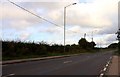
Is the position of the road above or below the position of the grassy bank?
below

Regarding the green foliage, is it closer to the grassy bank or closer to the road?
the grassy bank

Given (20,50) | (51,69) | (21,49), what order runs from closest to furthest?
1. (51,69)
2. (20,50)
3. (21,49)

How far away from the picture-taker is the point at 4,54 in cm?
4412

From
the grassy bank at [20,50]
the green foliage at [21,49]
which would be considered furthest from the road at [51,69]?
the green foliage at [21,49]

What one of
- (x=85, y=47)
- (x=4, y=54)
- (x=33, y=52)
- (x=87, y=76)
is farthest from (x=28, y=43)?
(x=85, y=47)

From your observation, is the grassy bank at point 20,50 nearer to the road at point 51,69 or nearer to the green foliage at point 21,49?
the green foliage at point 21,49

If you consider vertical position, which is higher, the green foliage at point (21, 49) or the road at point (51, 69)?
the green foliage at point (21, 49)

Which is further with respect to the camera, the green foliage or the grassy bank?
the green foliage

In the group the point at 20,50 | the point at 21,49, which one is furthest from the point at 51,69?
the point at 21,49

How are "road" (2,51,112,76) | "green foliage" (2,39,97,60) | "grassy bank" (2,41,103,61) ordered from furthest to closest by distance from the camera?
"green foliage" (2,39,97,60), "grassy bank" (2,41,103,61), "road" (2,51,112,76)

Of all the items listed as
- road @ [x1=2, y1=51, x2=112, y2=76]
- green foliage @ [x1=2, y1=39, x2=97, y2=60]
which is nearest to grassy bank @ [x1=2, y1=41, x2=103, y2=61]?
green foliage @ [x1=2, y1=39, x2=97, y2=60]

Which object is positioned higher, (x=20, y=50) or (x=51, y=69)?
(x=20, y=50)

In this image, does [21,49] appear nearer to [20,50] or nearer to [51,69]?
[20,50]

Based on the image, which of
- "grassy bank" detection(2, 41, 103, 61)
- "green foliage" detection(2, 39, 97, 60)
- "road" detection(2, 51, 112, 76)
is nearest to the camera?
"road" detection(2, 51, 112, 76)
